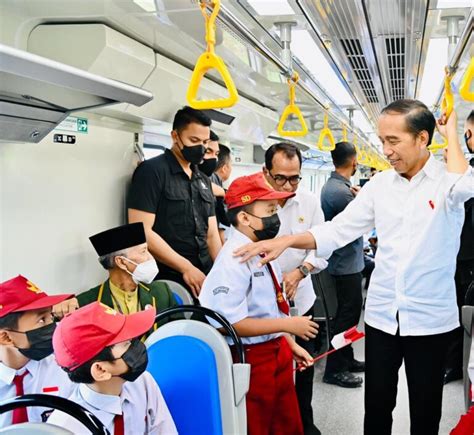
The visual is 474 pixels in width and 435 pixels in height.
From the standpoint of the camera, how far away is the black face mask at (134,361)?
1548 millimetres

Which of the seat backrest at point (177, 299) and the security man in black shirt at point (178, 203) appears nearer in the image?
the seat backrest at point (177, 299)

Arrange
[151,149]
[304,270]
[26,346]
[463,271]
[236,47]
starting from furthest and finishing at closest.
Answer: [151,149]
[463,271]
[236,47]
[304,270]
[26,346]

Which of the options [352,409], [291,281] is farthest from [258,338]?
[352,409]

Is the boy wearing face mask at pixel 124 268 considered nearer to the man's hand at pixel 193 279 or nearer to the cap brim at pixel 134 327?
the man's hand at pixel 193 279

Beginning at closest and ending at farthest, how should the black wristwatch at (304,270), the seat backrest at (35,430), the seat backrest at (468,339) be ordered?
the seat backrest at (35,430) → the seat backrest at (468,339) → the black wristwatch at (304,270)

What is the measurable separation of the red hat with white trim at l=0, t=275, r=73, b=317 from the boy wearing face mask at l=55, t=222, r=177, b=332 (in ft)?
2.20

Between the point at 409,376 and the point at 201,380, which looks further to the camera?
the point at 409,376

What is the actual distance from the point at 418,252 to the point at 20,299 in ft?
5.37

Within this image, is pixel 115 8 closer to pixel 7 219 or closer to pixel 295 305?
pixel 7 219

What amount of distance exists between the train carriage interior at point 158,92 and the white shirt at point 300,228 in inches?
22.0

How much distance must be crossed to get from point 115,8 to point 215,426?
1.90m

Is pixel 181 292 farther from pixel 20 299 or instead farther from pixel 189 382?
pixel 20 299


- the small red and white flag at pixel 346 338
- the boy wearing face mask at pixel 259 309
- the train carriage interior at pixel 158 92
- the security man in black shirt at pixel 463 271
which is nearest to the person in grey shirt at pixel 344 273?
the train carriage interior at pixel 158 92

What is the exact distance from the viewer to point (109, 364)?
5.03 feet
